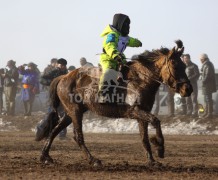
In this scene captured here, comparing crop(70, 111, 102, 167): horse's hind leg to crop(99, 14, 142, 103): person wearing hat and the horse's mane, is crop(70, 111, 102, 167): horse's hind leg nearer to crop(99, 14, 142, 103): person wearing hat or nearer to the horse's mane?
crop(99, 14, 142, 103): person wearing hat

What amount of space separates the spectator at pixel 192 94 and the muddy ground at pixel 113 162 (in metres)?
5.51

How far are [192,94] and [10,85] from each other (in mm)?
9468

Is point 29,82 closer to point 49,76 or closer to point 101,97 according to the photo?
point 49,76

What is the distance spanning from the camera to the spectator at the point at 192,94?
23672 millimetres

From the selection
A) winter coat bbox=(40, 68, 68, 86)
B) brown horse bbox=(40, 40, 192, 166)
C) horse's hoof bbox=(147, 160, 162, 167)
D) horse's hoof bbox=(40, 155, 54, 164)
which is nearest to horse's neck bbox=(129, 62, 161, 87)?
brown horse bbox=(40, 40, 192, 166)

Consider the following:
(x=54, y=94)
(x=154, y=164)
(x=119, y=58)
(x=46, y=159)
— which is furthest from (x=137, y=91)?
(x=54, y=94)

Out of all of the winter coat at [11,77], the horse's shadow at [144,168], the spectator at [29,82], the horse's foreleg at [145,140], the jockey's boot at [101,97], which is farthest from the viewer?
the winter coat at [11,77]

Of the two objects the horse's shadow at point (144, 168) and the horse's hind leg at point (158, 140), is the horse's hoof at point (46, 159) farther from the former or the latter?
the horse's hind leg at point (158, 140)

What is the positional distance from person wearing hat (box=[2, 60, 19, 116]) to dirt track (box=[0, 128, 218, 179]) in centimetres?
1130

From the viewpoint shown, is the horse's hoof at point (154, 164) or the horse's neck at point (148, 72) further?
the horse's neck at point (148, 72)

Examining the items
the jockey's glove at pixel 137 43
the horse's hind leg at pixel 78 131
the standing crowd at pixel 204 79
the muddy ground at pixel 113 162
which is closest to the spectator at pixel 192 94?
the standing crowd at pixel 204 79

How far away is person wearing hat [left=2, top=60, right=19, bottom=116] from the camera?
28.8 meters

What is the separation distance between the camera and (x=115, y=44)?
11875 millimetres

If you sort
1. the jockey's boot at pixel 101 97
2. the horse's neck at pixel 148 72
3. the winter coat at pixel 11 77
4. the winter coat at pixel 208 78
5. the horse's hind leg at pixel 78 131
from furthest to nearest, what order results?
the winter coat at pixel 11 77
the winter coat at pixel 208 78
the horse's hind leg at pixel 78 131
the jockey's boot at pixel 101 97
the horse's neck at pixel 148 72
